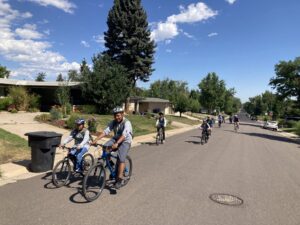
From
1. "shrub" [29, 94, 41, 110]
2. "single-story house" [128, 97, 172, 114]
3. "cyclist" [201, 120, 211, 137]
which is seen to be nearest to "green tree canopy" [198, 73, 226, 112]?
"single-story house" [128, 97, 172, 114]

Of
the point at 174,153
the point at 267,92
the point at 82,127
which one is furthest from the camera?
the point at 267,92

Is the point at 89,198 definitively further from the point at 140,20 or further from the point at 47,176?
the point at 140,20

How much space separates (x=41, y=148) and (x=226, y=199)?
521 cm

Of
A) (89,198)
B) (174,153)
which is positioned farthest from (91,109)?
(89,198)

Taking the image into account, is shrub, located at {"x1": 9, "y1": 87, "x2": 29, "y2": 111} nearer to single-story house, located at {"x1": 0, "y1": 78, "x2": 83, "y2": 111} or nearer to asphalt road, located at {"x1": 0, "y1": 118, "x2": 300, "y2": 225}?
single-story house, located at {"x1": 0, "y1": 78, "x2": 83, "y2": 111}

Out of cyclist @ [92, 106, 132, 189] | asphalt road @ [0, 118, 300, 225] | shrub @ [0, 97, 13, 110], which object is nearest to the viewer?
asphalt road @ [0, 118, 300, 225]

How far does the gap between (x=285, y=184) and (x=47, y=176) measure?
6537mm

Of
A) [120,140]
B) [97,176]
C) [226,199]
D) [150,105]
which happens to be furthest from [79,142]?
[150,105]

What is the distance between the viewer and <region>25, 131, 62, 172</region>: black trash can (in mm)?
8609

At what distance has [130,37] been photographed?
40906 millimetres

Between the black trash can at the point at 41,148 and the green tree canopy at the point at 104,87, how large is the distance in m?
22.4

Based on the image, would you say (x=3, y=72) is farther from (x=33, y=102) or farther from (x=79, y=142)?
(x=79, y=142)

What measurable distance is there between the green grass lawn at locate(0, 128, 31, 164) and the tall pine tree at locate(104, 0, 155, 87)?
2794cm

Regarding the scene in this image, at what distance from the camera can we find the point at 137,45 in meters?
40.8
